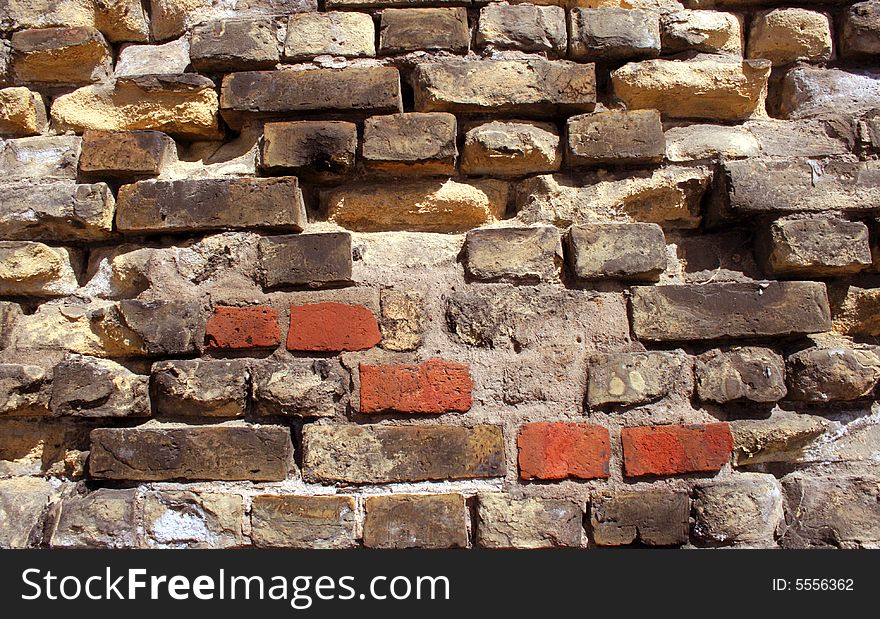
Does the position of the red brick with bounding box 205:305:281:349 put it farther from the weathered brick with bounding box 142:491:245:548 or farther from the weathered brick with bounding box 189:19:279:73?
the weathered brick with bounding box 189:19:279:73

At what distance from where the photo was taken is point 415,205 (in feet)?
4.25

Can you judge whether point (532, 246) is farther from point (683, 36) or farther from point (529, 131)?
point (683, 36)

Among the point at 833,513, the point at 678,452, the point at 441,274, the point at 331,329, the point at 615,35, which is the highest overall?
the point at 615,35

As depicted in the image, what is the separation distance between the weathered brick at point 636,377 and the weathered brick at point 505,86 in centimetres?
48

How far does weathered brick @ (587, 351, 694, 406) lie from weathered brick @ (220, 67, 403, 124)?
61 centimetres

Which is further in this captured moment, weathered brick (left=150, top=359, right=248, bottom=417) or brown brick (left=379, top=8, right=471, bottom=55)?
brown brick (left=379, top=8, right=471, bottom=55)

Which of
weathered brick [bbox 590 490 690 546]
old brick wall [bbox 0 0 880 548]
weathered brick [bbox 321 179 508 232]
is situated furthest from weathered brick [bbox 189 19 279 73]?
weathered brick [bbox 590 490 690 546]

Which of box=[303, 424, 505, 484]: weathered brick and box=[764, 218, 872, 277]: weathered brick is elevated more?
box=[764, 218, 872, 277]: weathered brick

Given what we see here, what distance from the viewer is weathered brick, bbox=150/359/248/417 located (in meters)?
1.20

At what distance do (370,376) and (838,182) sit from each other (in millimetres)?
926

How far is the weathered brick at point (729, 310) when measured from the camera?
3.98ft

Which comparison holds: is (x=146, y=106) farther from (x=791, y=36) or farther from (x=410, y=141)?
(x=791, y=36)

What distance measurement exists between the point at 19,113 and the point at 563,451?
1230 mm

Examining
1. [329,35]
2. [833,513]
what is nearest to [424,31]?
[329,35]
